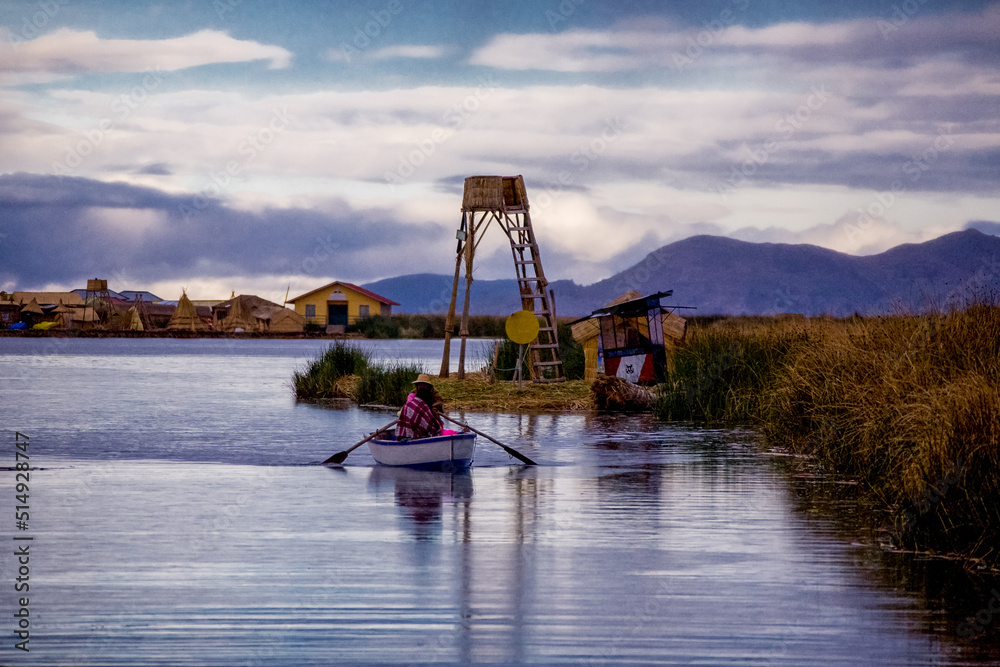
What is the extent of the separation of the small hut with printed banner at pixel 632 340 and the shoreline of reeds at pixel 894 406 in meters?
4.56

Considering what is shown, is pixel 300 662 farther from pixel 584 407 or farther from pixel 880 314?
pixel 584 407

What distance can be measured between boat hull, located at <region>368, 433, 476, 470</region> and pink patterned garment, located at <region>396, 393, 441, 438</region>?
23 centimetres

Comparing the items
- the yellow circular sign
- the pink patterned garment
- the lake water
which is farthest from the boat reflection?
the yellow circular sign

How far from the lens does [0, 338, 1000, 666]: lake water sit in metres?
8.04

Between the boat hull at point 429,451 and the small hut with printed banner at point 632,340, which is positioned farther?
the small hut with printed banner at point 632,340

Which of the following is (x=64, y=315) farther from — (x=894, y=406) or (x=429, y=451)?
(x=894, y=406)

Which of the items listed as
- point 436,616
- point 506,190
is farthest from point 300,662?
point 506,190

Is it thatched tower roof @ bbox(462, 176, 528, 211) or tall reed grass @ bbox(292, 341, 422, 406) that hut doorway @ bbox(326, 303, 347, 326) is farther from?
thatched tower roof @ bbox(462, 176, 528, 211)

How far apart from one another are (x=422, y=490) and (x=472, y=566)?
512cm

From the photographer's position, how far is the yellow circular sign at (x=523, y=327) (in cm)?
2895

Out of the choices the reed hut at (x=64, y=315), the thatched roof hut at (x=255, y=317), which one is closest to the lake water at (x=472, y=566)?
the thatched roof hut at (x=255, y=317)

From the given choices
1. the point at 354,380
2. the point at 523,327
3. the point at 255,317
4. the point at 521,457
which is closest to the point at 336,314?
the point at 255,317

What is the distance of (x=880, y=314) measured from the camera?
59.2ft

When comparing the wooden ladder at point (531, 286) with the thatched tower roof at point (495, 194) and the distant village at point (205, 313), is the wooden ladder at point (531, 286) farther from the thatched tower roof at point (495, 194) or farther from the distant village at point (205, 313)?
the distant village at point (205, 313)
